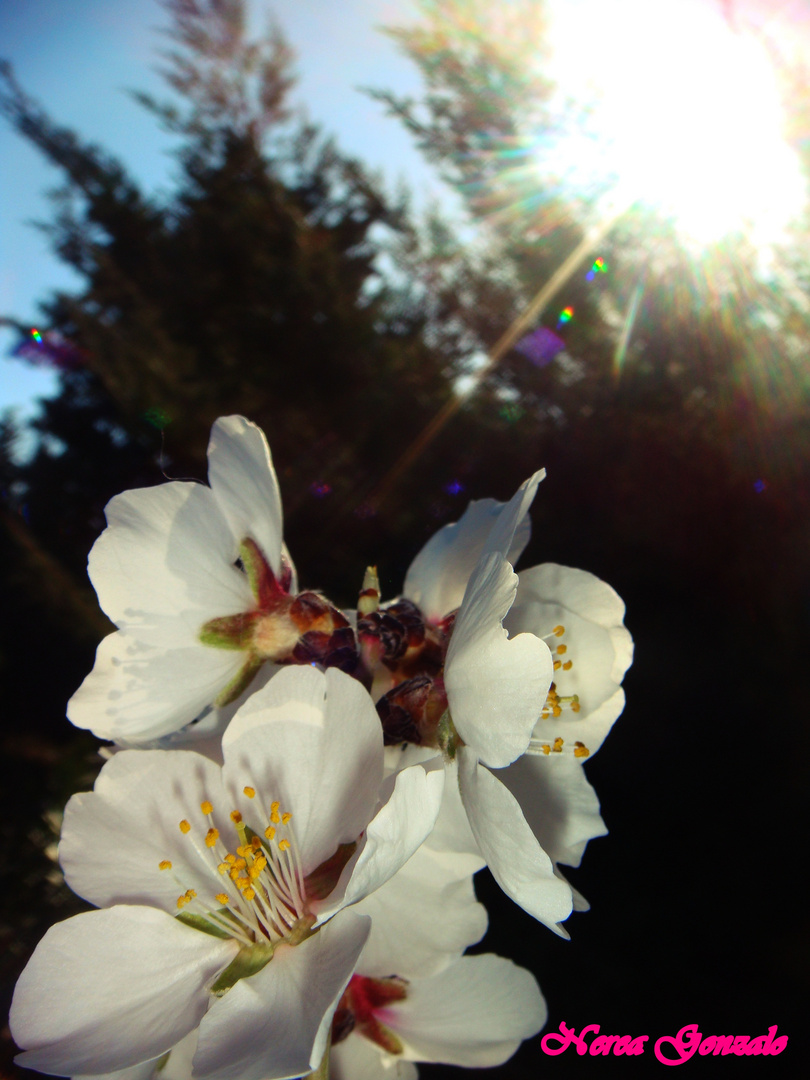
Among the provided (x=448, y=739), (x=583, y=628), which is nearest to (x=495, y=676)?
(x=448, y=739)

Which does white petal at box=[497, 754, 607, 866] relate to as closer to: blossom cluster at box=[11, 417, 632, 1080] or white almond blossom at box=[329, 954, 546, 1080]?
blossom cluster at box=[11, 417, 632, 1080]

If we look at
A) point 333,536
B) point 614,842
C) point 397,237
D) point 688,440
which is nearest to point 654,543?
point 688,440

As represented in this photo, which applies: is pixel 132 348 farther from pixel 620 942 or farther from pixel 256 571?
pixel 620 942

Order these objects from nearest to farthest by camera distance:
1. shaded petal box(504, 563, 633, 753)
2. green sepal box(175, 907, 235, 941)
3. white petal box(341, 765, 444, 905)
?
white petal box(341, 765, 444, 905) → green sepal box(175, 907, 235, 941) → shaded petal box(504, 563, 633, 753)

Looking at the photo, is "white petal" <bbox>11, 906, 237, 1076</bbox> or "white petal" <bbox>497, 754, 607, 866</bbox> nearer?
"white petal" <bbox>11, 906, 237, 1076</bbox>

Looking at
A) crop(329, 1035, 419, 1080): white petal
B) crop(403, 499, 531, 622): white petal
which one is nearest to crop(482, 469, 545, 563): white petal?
crop(403, 499, 531, 622): white petal

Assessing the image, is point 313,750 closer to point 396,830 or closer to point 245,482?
point 396,830
